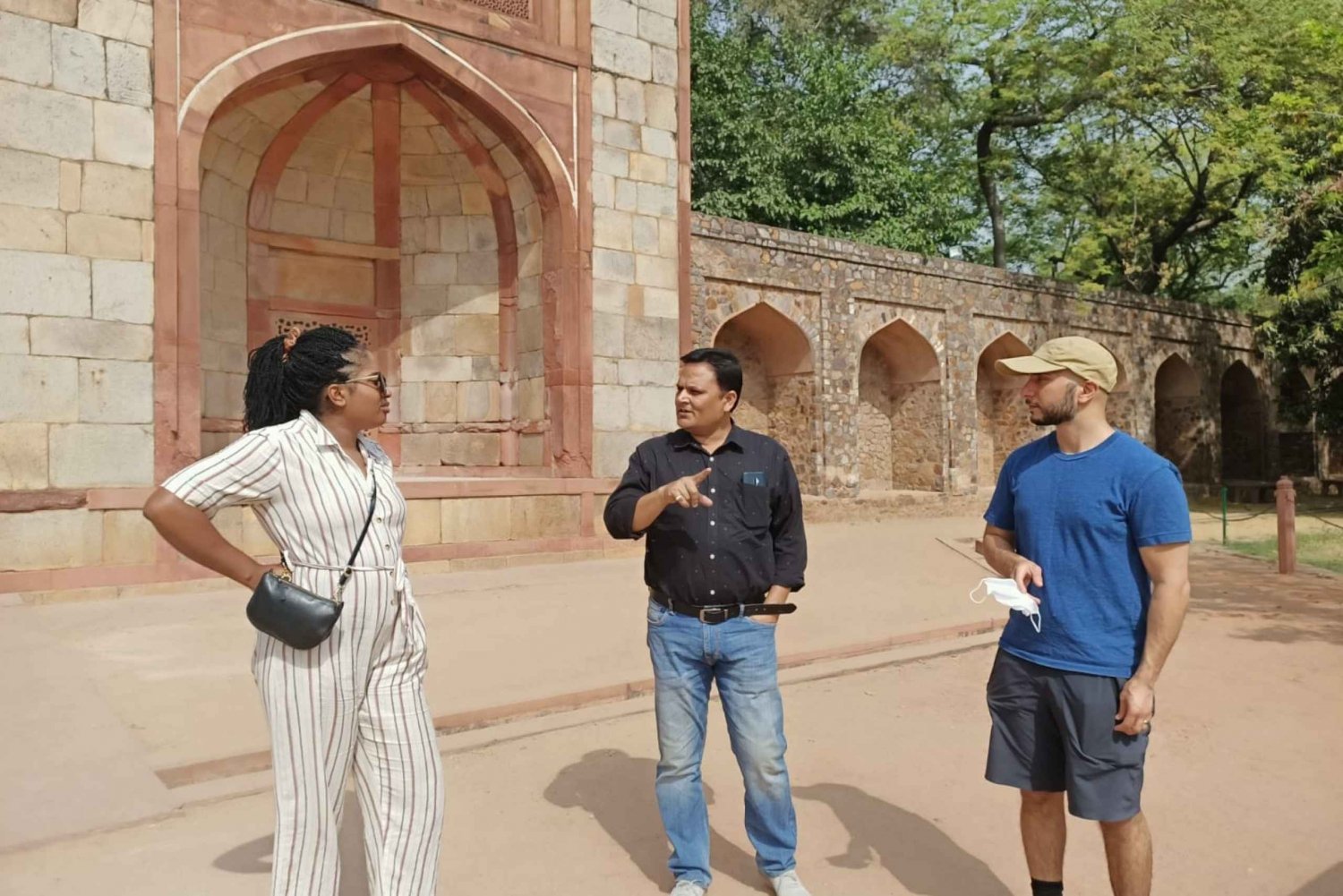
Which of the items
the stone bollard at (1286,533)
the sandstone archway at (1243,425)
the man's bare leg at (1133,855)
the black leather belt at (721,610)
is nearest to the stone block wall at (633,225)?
the stone bollard at (1286,533)

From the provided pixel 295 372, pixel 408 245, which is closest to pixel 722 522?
pixel 295 372

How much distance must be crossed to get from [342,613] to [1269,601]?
7941 mm

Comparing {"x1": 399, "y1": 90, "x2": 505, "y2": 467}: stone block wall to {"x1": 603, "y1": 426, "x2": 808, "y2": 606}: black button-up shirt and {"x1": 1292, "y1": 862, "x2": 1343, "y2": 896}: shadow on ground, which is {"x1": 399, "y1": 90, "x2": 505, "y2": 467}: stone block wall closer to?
{"x1": 603, "y1": 426, "x2": 808, "y2": 606}: black button-up shirt

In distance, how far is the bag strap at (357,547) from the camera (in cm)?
211

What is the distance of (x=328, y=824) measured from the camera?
2.14 meters

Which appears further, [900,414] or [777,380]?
[900,414]

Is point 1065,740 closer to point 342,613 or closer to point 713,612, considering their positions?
point 713,612

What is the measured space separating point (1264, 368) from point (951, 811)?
23799 mm

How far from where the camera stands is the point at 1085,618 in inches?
91.6

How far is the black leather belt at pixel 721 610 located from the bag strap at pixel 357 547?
35.4 inches

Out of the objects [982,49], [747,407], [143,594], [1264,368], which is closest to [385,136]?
[143,594]

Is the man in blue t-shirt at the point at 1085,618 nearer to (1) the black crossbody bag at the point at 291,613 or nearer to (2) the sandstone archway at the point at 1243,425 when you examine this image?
(1) the black crossbody bag at the point at 291,613

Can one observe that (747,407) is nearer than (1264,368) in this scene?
Yes

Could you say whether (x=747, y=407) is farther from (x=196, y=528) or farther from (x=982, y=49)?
(x=196, y=528)
